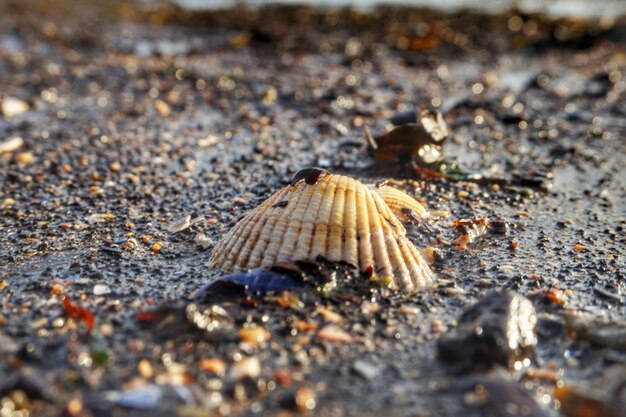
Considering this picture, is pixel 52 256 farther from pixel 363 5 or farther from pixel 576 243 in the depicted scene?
pixel 363 5

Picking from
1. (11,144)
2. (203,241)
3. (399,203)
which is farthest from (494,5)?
(203,241)

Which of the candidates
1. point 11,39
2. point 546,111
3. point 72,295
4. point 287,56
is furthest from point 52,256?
point 11,39

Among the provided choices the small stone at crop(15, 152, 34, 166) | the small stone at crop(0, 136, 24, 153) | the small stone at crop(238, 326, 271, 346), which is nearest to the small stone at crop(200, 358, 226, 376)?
the small stone at crop(238, 326, 271, 346)

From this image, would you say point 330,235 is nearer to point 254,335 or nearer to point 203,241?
point 254,335

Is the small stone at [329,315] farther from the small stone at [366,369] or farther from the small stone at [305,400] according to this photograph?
the small stone at [305,400]

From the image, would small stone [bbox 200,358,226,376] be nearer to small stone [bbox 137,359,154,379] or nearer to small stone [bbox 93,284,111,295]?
small stone [bbox 137,359,154,379]
